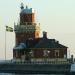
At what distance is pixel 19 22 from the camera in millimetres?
124375

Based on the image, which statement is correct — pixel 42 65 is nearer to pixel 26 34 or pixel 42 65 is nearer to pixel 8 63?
pixel 8 63

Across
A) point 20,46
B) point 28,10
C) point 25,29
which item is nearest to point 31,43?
point 20,46

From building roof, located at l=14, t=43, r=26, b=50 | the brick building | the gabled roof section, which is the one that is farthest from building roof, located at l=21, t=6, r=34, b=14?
the gabled roof section

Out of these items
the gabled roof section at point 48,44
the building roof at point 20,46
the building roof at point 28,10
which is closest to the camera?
the gabled roof section at point 48,44

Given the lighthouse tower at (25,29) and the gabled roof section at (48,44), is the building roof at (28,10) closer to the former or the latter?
the lighthouse tower at (25,29)

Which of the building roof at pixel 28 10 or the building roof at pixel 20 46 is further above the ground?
the building roof at pixel 28 10

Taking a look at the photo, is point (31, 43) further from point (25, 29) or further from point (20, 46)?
point (25, 29)

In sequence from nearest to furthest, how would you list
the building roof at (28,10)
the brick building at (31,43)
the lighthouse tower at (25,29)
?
→ the brick building at (31,43), the lighthouse tower at (25,29), the building roof at (28,10)

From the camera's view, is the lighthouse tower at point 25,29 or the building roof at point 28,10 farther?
the building roof at point 28,10

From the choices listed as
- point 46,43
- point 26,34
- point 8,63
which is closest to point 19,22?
point 26,34

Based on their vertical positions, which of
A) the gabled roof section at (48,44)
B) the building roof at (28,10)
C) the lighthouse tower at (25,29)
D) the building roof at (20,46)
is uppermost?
the building roof at (28,10)

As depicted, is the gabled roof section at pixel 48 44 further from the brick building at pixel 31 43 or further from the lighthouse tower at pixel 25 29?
the lighthouse tower at pixel 25 29

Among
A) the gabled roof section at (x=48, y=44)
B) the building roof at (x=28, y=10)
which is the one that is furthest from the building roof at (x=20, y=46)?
the building roof at (x=28, y=10)

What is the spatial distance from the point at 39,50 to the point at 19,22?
11646mm
